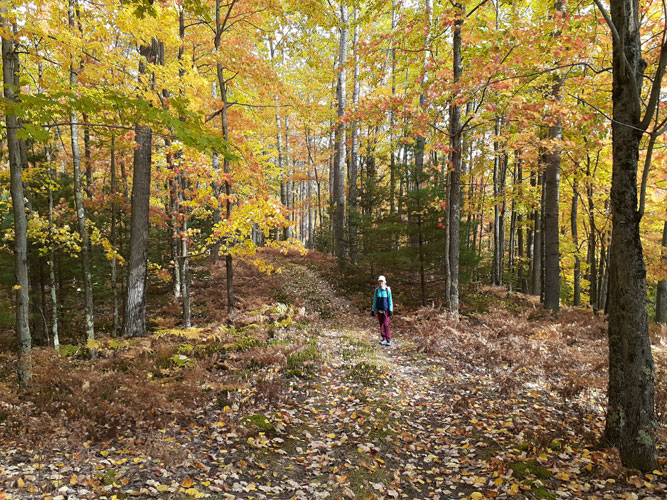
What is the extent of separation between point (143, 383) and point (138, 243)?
202 inches

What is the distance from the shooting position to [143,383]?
592 cm

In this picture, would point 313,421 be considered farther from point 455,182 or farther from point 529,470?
point 455,182

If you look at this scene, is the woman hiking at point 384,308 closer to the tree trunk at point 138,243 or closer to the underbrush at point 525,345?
the underbrush at point 525,345

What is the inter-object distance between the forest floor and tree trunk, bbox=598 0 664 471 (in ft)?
1.48

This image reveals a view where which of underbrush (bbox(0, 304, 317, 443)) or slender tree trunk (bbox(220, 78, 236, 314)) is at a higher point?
slender tree trunk (bbox(220, 78, 236, 314))

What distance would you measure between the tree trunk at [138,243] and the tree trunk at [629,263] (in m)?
10.2

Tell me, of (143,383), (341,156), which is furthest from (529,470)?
(341,156)

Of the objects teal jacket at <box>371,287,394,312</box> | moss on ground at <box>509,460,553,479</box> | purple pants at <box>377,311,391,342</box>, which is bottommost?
moss on ground at <box>509,460,553,479</box>

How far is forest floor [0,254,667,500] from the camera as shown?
4.11 meters

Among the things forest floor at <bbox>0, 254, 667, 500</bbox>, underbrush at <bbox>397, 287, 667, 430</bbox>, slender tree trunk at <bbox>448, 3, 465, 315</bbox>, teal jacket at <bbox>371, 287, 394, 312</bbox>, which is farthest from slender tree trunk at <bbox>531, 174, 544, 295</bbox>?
teal jacket at <bbox>371, 287, 394, 312</bbox>

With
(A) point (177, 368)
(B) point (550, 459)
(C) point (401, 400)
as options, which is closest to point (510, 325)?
(C) point (401, 400)

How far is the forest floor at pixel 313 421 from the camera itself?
13.5ft

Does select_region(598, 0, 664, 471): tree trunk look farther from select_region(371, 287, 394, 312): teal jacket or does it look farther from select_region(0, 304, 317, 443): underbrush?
select_region(371, 287, 394, 312): teal jacket

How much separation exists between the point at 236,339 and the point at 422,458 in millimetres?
5549
